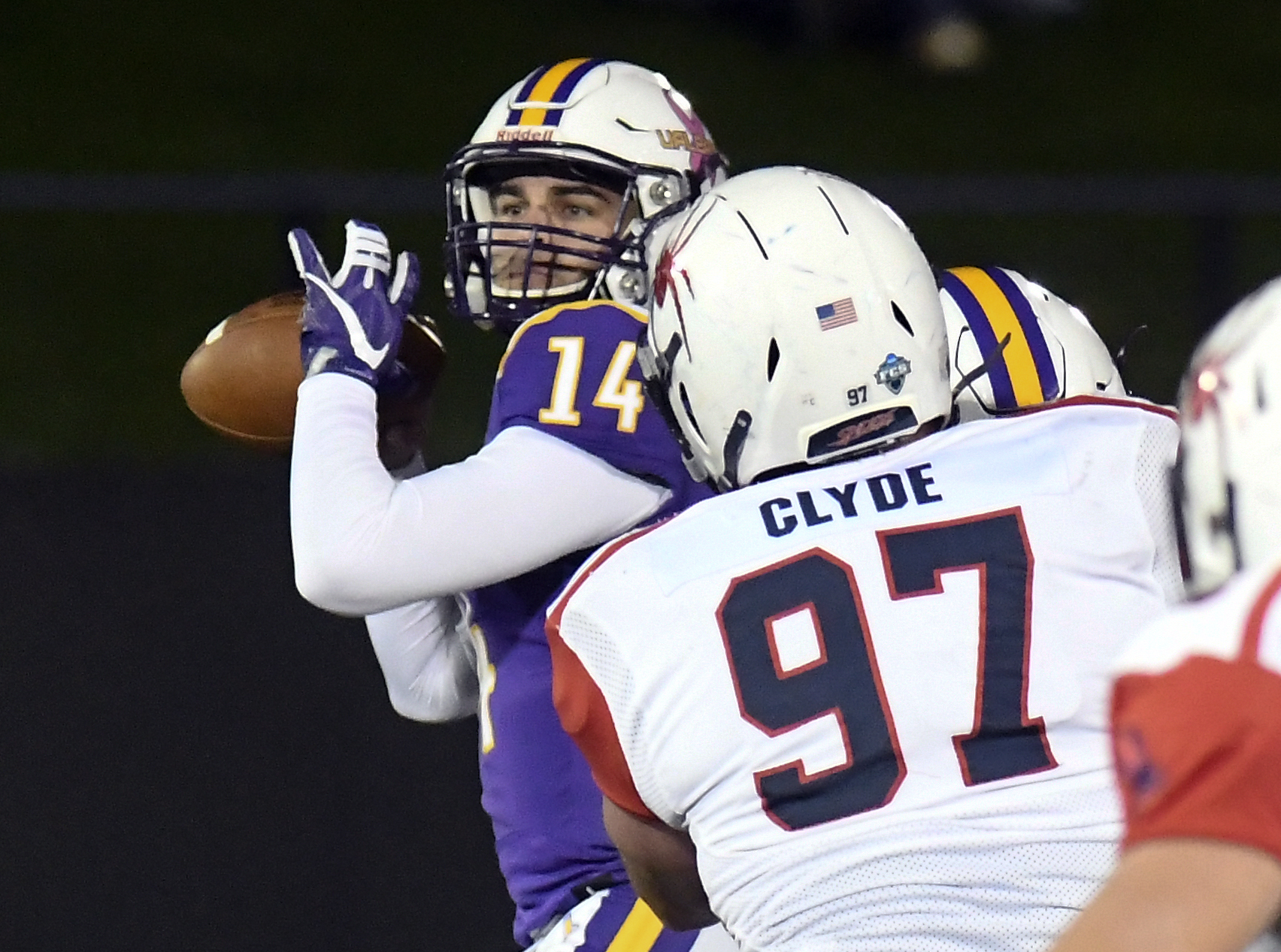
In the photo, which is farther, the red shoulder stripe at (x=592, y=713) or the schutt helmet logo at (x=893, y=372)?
the schutt helmet logo at (x=893, y=372)

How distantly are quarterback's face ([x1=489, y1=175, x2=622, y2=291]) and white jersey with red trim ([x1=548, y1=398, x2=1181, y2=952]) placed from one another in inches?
36.1

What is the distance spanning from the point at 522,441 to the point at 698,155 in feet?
2.35

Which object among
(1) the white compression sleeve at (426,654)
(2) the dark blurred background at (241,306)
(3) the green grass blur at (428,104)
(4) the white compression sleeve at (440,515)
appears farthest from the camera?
(3) the green grass blur at (428,104)

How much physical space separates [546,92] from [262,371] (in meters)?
0.54

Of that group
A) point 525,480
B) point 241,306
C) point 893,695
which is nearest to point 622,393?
point 525,480

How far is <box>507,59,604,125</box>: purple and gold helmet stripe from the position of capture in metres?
2.56

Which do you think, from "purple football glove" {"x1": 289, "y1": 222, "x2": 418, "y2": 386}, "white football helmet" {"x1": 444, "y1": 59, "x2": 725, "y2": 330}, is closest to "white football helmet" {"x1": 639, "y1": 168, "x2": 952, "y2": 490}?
"purple football glove" {"x1": 289, "y1": 222, "x2": 418, "y2": 386}

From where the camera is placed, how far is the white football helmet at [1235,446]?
113 cm

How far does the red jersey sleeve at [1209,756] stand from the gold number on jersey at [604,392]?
1.06 m

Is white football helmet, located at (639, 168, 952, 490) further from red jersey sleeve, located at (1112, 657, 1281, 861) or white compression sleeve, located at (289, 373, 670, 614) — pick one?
red jersey sleeve, located at (1112, 657, 1281, 861)

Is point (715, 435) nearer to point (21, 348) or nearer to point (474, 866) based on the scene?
point (474, 866)

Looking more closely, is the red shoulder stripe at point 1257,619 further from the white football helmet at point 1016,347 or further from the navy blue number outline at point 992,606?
the white football helmet at point 1016,347

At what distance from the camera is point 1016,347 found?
7.50ft

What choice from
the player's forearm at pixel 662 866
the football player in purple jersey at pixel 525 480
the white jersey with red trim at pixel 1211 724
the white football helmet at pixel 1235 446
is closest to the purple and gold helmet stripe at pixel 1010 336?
the football player in purple jersey at pixel 525 480
